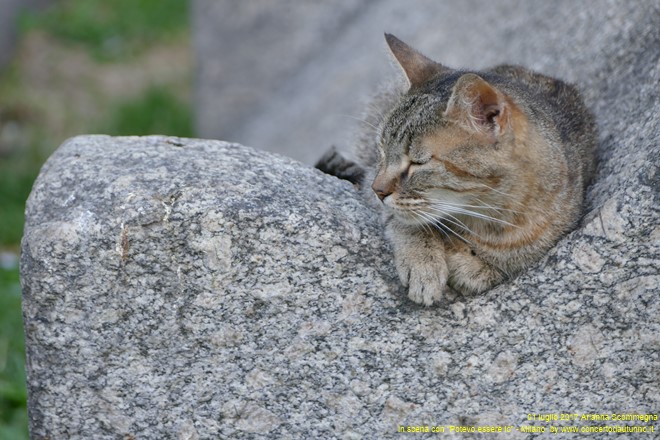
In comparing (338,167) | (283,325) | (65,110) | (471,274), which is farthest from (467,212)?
(65,110)

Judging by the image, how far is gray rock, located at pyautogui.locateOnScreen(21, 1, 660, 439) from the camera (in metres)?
3.13

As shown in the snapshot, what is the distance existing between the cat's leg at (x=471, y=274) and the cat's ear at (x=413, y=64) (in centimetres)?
76

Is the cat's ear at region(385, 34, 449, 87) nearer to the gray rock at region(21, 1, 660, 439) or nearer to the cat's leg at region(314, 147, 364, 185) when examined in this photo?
the cat's leg at region(314, 147, 364, 185)

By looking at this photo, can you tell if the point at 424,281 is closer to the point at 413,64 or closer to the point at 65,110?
the point at 413,64

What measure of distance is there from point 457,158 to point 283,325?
0.87 meters

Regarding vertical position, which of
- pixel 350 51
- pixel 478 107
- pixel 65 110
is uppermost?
pixel 350 51

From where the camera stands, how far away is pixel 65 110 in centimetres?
884

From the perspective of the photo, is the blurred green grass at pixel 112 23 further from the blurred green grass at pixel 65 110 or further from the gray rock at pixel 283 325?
the gray rock at pixel 283 325

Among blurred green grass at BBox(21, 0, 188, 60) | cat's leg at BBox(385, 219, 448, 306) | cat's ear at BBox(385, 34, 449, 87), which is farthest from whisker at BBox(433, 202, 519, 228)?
blurred green grass at BBox(21, 0, 188, 60)

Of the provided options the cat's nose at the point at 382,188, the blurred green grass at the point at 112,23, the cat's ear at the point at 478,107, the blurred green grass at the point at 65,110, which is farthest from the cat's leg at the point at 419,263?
the blurred green grass at the point at 112,23

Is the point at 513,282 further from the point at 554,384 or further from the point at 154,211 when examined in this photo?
the point at 154,211

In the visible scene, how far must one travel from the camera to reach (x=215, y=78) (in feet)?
28.0

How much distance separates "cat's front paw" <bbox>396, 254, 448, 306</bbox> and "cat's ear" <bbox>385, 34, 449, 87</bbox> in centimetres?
80

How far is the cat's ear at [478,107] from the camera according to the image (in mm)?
3047
